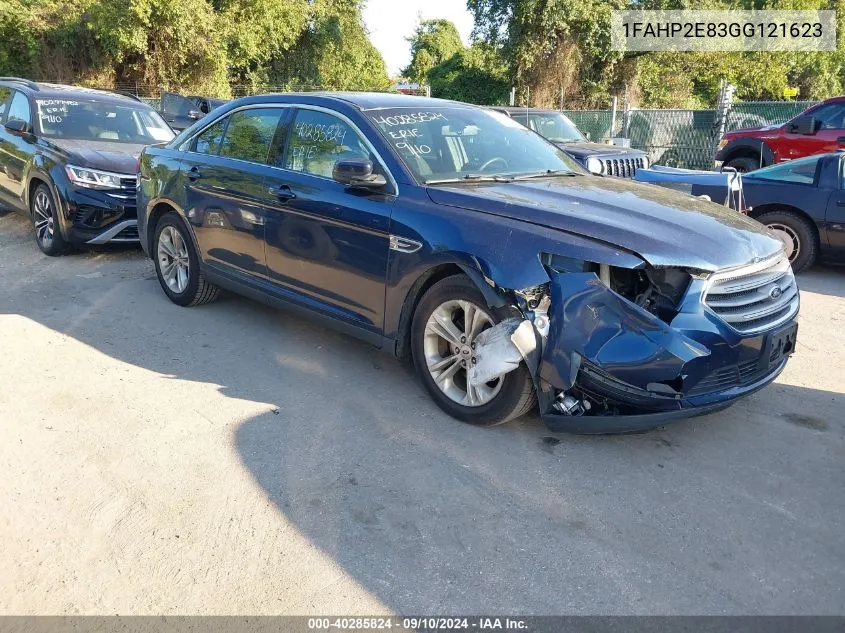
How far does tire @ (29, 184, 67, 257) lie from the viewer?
7.48m

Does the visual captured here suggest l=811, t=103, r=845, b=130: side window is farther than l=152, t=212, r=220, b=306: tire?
Yes

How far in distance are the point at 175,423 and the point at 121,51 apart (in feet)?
78.6

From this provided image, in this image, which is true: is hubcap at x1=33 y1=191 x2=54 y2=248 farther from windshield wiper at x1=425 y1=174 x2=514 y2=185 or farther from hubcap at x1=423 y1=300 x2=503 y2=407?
hubcap at x1=423 y1=300 x2=503 y2=407

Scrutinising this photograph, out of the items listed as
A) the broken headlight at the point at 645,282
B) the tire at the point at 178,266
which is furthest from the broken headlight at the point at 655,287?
the tire at the point at 178,266

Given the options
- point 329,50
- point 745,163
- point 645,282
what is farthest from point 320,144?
point 329,50

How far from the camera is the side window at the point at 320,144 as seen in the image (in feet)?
14.4

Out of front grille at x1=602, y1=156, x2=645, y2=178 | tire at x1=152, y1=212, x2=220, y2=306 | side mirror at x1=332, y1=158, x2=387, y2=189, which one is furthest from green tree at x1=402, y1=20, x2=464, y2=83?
side mirror at x1=332, y1=158, x2=387, y2=189

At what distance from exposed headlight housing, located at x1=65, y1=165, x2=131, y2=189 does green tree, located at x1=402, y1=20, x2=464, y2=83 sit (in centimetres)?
5053

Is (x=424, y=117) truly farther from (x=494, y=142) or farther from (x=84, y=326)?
(x=84, y=326)

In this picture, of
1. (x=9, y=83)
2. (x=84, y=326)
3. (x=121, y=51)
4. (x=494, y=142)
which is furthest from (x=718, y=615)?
(x=121, y=51)

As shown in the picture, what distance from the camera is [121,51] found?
2388 cm

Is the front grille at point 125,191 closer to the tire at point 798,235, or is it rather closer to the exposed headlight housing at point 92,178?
the exposed headlight housing at point 92,178

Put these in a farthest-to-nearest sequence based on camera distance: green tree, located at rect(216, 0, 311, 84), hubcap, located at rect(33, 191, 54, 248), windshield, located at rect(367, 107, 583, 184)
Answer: green tree, located at rect(216, 0, 311, 84)
hubcap, located at rect(33, 191, 54, 248)
windshield, located at rect(367, 107, 583, 184)

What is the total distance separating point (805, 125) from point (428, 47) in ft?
168
